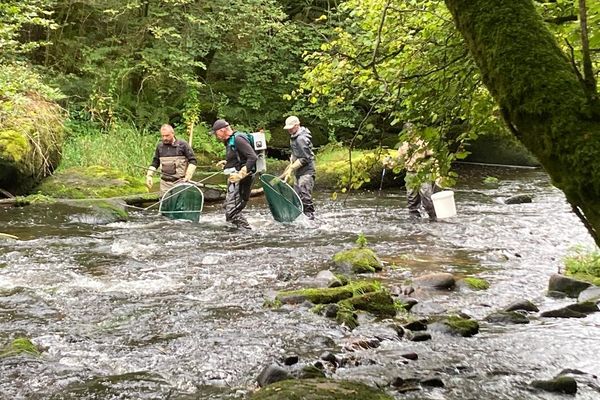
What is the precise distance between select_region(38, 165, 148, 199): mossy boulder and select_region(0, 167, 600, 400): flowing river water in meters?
1.45

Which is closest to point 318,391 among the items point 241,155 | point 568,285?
point 568,285

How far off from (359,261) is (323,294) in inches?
65.5

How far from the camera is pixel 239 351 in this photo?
5508mm

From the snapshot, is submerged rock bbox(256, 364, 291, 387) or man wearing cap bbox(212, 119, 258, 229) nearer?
submerged rock bbox(256, 364, 291, 387)

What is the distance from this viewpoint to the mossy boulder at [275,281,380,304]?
22.7ft

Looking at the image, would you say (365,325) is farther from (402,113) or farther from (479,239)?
(479,239)

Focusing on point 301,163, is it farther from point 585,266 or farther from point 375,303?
point 375,303

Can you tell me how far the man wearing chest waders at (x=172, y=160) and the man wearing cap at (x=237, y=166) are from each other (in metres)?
1.18

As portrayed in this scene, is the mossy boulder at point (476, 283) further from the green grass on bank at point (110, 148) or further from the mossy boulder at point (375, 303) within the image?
the green grass on bank at point (110, 148)

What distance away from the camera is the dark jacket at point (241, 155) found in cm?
1157

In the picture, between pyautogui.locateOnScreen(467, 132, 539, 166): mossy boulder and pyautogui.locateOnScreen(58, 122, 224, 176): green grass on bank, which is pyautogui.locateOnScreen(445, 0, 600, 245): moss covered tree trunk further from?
pyautogui.locateOnScreen(467, 132, 539, 166): mossy boulder

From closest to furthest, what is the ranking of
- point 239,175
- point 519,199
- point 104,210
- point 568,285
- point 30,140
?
1. point 568,285
2. point 239,175
3. point 104,210
4. point 30,140
5. point 519,199

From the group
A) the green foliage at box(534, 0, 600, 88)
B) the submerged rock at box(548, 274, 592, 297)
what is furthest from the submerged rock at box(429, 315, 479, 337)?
the green foliage at box(534, 0, 600, 88)

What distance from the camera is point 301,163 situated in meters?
12.8
